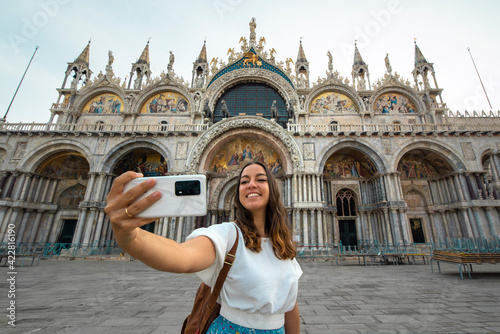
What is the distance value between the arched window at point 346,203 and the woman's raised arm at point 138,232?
17.4 m

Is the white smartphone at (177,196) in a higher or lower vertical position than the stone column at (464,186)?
lower

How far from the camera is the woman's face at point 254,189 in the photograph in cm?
163

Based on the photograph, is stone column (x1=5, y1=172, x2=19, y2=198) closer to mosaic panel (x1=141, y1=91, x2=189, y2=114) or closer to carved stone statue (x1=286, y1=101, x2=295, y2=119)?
mosaic panel (x1=141, y1=91, x2=189, y2=114)

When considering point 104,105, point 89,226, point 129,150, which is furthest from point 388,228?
point 104,105

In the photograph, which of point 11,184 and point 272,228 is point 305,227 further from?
point 11,184

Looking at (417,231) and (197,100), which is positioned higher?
(197,100)

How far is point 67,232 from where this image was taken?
16.8 metres

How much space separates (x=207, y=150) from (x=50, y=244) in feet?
41.8

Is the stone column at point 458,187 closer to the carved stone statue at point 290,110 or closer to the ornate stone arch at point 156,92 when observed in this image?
the carved stone statue at point 290,110

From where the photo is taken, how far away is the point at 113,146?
16.0 m

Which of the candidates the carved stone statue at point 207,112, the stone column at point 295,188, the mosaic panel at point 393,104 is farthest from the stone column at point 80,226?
the mosaic panel at point 393,104

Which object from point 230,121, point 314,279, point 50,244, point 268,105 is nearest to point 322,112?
point 268,105

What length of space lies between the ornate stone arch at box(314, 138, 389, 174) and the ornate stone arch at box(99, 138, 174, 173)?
33.2 feet

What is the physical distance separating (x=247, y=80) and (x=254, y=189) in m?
19.7
